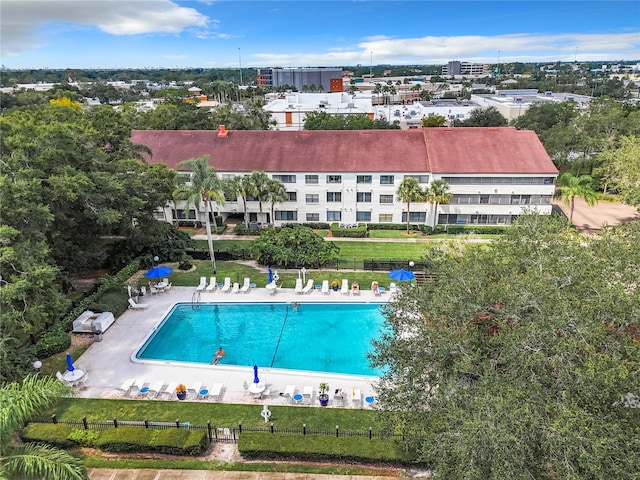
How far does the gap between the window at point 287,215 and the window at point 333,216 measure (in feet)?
11.7

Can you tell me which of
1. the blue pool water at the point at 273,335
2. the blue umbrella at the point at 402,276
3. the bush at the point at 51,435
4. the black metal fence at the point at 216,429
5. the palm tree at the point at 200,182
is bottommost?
the blue pool water at the point at 273,335

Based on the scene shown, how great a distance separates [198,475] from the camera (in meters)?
16.5

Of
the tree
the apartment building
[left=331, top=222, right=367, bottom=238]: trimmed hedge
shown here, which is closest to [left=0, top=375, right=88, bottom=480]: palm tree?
the tree

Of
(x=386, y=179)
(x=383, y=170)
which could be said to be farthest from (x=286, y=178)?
(x=386, y=179)

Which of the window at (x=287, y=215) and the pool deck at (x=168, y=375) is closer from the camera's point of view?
the pool deck at (x=168, y=375)

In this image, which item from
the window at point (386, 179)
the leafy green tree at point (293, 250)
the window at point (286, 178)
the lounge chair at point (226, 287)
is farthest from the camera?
the window at point (286, 178)

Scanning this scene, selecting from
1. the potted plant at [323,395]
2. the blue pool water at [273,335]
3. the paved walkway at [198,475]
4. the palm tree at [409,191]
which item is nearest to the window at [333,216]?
the palm tree at [409,191]

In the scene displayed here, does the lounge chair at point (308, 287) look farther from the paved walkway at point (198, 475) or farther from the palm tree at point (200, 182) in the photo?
the paved walkway at point (198, 475)

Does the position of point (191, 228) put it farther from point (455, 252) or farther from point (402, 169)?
point (455, 252)

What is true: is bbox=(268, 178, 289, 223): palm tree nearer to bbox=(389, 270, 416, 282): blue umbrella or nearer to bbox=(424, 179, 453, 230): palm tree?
bbox=(424, 179, 453, 230): palm tree

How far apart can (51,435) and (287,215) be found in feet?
107

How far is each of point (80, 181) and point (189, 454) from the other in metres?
17.5

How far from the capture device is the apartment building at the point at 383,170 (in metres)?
44.3

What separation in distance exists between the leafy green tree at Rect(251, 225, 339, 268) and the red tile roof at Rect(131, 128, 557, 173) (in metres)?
11.7
